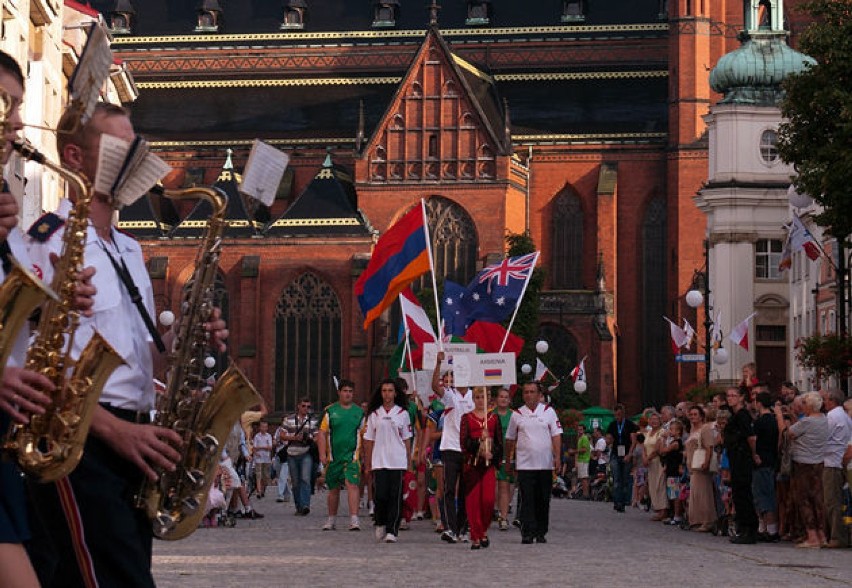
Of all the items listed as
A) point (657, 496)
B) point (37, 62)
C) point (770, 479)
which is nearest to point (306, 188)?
point (37, 62)

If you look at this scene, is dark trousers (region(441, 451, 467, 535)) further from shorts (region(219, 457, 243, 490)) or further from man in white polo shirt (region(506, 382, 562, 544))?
shorts (region(219, 457, 243, 490))

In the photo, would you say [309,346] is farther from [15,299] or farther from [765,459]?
[15,299]

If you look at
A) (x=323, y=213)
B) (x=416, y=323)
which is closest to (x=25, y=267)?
(x=416, y=323)

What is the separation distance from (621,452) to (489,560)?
50.3ft

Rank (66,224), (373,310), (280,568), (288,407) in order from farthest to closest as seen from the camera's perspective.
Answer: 1. (288,407)
2. (373,310)
3. (280,568)
4. (66,224)

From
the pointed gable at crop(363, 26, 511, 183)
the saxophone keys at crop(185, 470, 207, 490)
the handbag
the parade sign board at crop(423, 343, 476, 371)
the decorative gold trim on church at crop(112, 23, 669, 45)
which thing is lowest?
the saxophone keys at crop(185, 470, 207, 490)

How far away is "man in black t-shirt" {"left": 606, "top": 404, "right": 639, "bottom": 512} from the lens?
32750 mm

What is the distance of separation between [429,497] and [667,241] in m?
48.8

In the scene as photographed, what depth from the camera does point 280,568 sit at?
651 inches

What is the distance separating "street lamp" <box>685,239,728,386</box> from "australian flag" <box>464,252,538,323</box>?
1417 centimetres

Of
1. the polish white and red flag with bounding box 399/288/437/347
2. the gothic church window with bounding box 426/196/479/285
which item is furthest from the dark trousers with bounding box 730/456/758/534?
the gothic church window with bounding box 426/196/479/285

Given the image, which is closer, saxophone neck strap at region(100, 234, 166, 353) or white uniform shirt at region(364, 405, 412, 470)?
saxophone neck strap at region(100, 234, 166, 353)

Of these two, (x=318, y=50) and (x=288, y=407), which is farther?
(x=318, y=50)

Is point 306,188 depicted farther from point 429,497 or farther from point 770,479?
point 770,479
